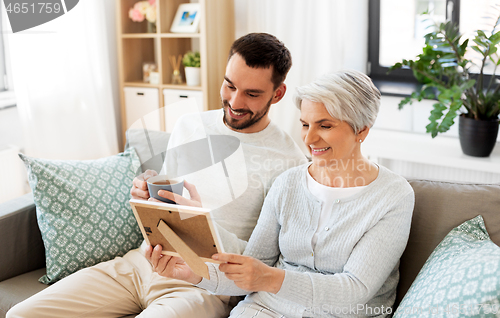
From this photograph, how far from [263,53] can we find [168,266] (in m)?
0.74

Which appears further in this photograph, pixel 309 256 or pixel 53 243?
pixel 53 243

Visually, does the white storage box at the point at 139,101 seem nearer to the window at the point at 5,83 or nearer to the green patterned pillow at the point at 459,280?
the window at the point at 5,83

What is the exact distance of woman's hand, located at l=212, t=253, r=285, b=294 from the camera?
3.34 feet

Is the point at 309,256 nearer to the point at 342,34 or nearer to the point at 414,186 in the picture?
the point at 414,186

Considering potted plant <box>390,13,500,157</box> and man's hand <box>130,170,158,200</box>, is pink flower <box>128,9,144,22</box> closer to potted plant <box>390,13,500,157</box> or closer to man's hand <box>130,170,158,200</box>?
potted plant <box>390,13,500,157</box>

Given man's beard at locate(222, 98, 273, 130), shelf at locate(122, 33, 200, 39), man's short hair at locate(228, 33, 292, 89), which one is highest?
shelf at locate(122, 33, 200, 39)

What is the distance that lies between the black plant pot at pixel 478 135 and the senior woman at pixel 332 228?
1199mm

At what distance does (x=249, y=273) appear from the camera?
1.04 meters

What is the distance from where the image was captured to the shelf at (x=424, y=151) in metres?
2.26

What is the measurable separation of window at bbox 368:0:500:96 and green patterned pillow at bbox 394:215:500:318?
1861mm

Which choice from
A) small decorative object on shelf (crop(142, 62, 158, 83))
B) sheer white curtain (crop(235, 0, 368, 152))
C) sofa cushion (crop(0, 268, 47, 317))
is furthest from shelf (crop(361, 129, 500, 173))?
sofa cushion (crop(0, 268, 47, 317))

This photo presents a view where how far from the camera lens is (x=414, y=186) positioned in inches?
54.4

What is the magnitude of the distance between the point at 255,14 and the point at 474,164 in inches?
65.4

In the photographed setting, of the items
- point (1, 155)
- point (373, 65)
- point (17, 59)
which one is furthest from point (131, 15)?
point (373, 65)
